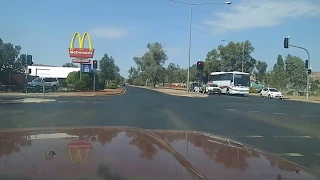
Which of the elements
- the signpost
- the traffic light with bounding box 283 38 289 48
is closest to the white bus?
the traffic light with bounding box 283 38 289 48

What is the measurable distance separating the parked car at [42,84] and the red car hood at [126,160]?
3811cm

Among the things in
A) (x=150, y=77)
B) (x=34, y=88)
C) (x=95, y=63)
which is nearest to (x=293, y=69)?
(x=150, y=77)

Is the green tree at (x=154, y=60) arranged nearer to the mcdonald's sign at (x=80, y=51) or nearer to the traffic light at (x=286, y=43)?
the mcdonald's sign at (x=80, y=51)

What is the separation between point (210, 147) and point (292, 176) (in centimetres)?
149

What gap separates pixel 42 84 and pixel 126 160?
4071 centimetres

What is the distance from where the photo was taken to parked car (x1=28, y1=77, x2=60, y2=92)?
40487mm

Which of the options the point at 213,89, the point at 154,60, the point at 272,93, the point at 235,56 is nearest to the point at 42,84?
the point at 213,89

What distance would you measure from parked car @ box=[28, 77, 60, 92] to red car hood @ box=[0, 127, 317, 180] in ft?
125

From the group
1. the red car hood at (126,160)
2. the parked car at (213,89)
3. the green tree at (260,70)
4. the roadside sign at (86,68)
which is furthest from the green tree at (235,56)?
the red car hood at (126,160)

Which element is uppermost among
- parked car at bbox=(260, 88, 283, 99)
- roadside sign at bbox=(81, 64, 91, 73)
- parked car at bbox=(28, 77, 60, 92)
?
roadside sign at bbox=(81, 64, 91, 73)

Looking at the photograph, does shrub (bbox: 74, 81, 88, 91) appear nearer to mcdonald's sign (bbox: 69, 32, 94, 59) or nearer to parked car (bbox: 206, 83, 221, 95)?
mcdonald's sign (bbox: 69, 32, 94, 59)

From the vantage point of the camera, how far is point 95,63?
42.6m

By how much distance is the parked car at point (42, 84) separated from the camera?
1594 inches

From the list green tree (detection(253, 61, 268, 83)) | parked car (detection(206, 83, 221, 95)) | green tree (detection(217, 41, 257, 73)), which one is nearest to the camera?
parked car (detection(206, 83, 221, 95))
